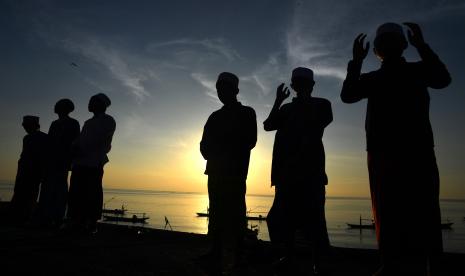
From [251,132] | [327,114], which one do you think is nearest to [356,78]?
[327,114]

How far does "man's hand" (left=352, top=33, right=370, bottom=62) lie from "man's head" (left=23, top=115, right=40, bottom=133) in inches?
264

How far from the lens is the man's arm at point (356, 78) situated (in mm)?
2824

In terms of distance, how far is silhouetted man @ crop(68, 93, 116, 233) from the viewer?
19.4 feet

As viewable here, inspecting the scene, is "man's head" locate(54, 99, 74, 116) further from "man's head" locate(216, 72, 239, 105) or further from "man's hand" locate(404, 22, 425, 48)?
"man's hand" locate(404, 22, 425, 48)

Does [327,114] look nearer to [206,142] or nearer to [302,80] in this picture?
[302,80]

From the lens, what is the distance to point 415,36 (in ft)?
8.83

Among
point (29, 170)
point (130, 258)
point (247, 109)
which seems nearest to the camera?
point (130, 258)

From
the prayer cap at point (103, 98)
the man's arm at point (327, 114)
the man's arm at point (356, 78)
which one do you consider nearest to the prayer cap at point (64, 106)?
the prayer cap at point (103, 98)

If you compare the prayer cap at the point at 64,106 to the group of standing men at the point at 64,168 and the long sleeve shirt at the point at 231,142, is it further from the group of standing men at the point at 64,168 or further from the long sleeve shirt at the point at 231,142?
the long sleeve shirt at the point at 231,142

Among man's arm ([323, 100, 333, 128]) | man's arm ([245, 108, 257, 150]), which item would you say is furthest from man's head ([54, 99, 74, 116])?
man's arm ([323, 100, 333, 128])

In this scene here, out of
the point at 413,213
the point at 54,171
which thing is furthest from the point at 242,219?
the point at 54,171

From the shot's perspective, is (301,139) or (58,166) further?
(58,166)

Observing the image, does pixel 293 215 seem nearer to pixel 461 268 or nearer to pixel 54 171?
pixel 461 268

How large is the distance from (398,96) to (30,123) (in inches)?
277
